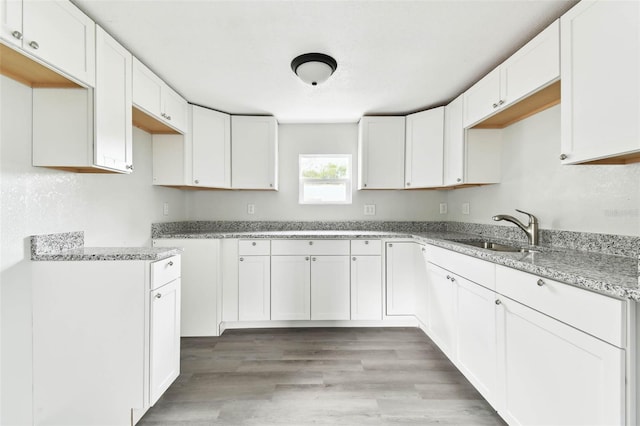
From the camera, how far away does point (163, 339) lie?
164 cm

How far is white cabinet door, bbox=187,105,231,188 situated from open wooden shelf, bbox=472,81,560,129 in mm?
2396

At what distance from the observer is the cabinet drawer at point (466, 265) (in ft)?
5.14

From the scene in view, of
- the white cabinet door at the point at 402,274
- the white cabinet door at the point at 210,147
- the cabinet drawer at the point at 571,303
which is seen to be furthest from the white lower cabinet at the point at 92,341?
the white cabinet door at the point at 402,274

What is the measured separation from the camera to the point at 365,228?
3336mm

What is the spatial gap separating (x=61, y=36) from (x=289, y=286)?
232 centimetres

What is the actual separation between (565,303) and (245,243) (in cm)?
238

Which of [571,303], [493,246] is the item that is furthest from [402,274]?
[571,303]

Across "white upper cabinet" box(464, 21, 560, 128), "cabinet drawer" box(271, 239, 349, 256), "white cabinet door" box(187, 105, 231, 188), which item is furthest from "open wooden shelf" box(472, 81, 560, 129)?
"white cabinet door" box(187, 105, 231, 188)

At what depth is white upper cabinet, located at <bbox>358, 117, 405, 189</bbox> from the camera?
3.00 m

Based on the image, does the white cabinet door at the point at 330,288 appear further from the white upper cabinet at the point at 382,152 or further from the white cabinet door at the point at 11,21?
the white cabinet door at the point at 11,21

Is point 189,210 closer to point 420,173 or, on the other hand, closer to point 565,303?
point 420,173

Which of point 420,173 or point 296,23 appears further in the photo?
point 420,173

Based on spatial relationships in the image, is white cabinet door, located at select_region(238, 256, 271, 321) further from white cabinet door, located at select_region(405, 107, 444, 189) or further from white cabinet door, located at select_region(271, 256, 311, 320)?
white cabinet door, located at select_region(405, 107, 444, 189)

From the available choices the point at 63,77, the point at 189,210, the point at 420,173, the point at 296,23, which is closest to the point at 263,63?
the point at 296,23
